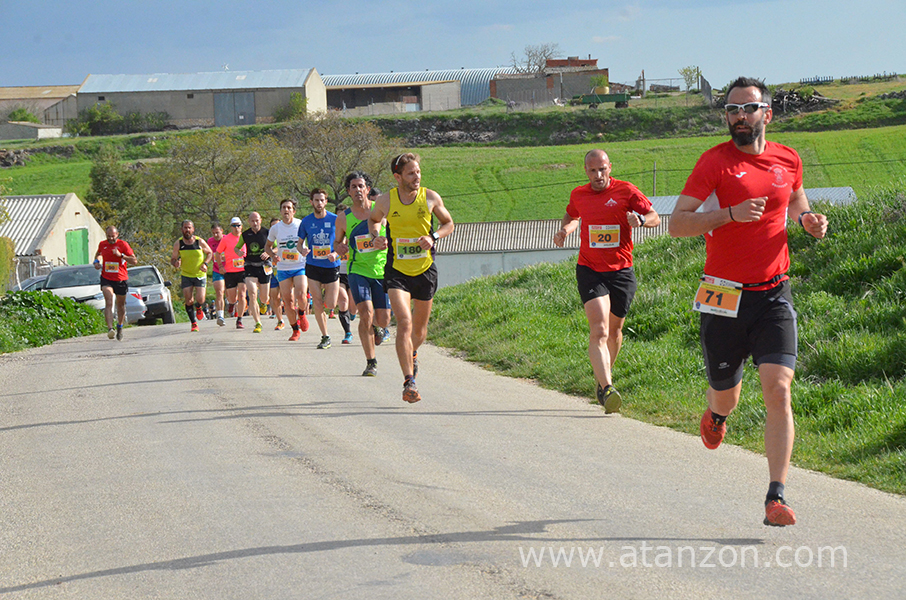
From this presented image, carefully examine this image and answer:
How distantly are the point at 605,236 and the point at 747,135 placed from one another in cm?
372

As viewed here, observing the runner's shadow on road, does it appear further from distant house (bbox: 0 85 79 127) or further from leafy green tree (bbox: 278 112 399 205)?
distant house (bbox: 0 85 79 127)

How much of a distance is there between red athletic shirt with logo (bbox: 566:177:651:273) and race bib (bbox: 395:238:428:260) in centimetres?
148

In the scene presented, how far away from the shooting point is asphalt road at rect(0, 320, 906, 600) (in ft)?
13.8

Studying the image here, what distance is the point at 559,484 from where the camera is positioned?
5.93 metres

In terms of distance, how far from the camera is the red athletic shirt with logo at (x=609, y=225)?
28.4 ft

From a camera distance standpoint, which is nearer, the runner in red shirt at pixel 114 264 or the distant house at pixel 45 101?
the runner in red shirt at pixel 114 264

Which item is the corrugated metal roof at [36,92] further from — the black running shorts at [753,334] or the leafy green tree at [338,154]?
the black running shorts at [753,334]

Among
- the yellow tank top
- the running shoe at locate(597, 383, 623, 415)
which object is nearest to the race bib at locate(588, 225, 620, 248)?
the running shoe at locate(597, 383, 623, 415)

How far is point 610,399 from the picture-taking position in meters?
8.04

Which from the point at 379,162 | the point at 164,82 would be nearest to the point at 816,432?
the point at 379,162

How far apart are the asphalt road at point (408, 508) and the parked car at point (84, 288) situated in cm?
1504

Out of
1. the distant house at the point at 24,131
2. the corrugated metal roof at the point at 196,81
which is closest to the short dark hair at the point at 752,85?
the corrugated metal roof at the point at 196,81

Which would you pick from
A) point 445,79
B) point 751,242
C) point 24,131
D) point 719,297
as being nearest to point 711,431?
point 719,297

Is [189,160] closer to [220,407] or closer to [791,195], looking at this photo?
[220,407]
